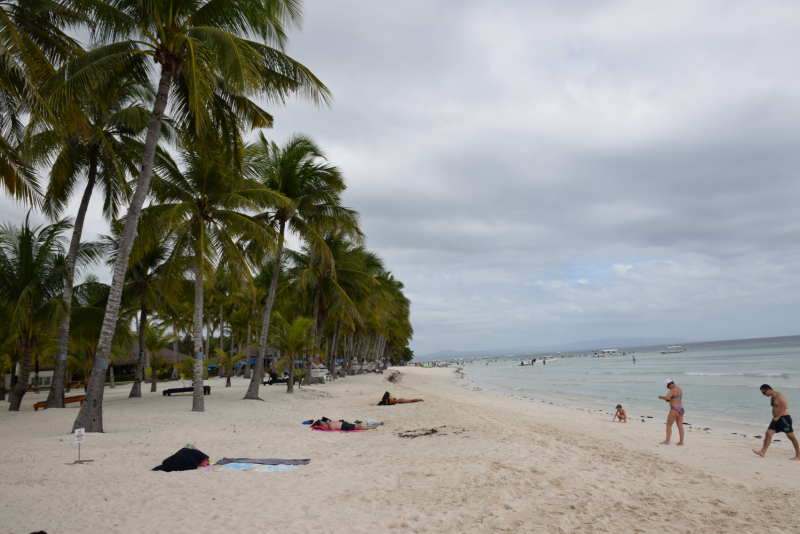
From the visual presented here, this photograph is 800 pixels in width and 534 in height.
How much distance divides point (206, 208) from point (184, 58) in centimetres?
486

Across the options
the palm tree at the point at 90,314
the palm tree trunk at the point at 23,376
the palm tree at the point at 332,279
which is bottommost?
the palm tree trunk at the point at 23,376

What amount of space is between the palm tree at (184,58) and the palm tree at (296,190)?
447cm

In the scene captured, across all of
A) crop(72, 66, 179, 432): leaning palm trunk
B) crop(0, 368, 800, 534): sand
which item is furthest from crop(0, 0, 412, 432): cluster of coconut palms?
crop(0, 368, 800, 534): sand

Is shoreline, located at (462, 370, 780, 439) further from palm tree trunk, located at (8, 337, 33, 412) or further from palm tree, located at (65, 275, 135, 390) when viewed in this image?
palm tree trunk, located at (8, 337, 33, 412)

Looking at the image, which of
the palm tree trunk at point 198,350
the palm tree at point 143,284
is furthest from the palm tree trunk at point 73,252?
the palm tree trunk at point 198,350

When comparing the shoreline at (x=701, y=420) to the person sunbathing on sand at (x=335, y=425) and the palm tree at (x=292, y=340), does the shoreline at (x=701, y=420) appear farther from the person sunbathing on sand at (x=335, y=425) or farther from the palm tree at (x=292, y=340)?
the palm tree at (x=292, y=340)

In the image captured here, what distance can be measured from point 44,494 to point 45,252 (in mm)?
10343

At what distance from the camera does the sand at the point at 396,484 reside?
14.5ft

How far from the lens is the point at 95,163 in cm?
1219

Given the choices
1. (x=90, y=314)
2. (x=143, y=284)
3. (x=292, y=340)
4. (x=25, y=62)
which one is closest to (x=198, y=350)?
(x=90, y=314)

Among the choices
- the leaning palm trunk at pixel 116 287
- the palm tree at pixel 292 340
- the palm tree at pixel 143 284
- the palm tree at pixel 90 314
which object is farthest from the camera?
the palm tree at pixel 292 340

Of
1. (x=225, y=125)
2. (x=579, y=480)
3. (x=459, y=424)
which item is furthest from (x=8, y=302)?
(x=579, y=480)

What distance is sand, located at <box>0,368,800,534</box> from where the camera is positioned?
4.42 m

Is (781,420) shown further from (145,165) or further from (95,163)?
(95,163)
